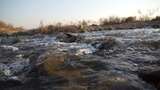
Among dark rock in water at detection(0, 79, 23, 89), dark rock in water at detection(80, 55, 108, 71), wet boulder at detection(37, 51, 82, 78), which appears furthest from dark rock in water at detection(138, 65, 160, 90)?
dark rock in water at detection(0, 79, 23, 89)

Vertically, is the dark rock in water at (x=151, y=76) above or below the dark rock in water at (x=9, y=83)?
above

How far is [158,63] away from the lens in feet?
16.3

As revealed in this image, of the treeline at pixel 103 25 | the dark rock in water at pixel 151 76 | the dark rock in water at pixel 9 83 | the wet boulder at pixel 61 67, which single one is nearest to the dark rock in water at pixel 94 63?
the wet boulder at pixel 61 67

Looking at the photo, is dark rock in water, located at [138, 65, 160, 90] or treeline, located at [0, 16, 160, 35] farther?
A: treeline, located at [0, 16, 160, 35]

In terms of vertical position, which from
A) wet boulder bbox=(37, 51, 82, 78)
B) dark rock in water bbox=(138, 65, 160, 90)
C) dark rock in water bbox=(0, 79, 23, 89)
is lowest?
dark rock in water bbox=(0, 79, 23, 89)

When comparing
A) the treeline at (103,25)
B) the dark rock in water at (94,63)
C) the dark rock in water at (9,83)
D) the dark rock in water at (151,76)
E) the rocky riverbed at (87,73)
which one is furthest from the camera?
the treeline at (103,25)

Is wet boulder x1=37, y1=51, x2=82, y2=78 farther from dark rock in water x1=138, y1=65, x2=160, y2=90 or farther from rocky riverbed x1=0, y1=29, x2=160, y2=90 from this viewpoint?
dark rock in water x1=138, y1=65, x2=160, y2=90

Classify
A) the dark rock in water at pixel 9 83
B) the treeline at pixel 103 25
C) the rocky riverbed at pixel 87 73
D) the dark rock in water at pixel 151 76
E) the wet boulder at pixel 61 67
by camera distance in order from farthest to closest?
the treeline at pixel 103 25, the wet boulder at pixel 61 67, the dark rock in water at pixel 9 83, the dark rock in water at pixel 151 76, the rocky riverbed at pixel 87 73

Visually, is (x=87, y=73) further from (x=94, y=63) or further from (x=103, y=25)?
(x=103, y=25)

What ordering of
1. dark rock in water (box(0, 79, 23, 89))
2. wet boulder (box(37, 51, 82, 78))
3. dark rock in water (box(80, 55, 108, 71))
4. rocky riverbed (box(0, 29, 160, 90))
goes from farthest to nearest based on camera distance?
dark rock in water (box(80, 55, 108, 71)) < wet boulder (box(37, 51, 82, 78)) < dark rock in water (box(0, 79, 23, 89)) < rocky riverbed (box(0, 29, 160, 90))

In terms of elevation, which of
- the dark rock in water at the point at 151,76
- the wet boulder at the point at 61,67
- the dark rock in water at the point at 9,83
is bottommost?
the dark rock in water at the point at 9,83

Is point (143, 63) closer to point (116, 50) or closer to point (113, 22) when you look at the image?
point (116, 50)

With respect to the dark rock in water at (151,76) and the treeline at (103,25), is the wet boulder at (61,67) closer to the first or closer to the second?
the dark rock in water at (151,76)

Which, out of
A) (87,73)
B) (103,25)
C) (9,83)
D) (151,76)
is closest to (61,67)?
(87,73)
